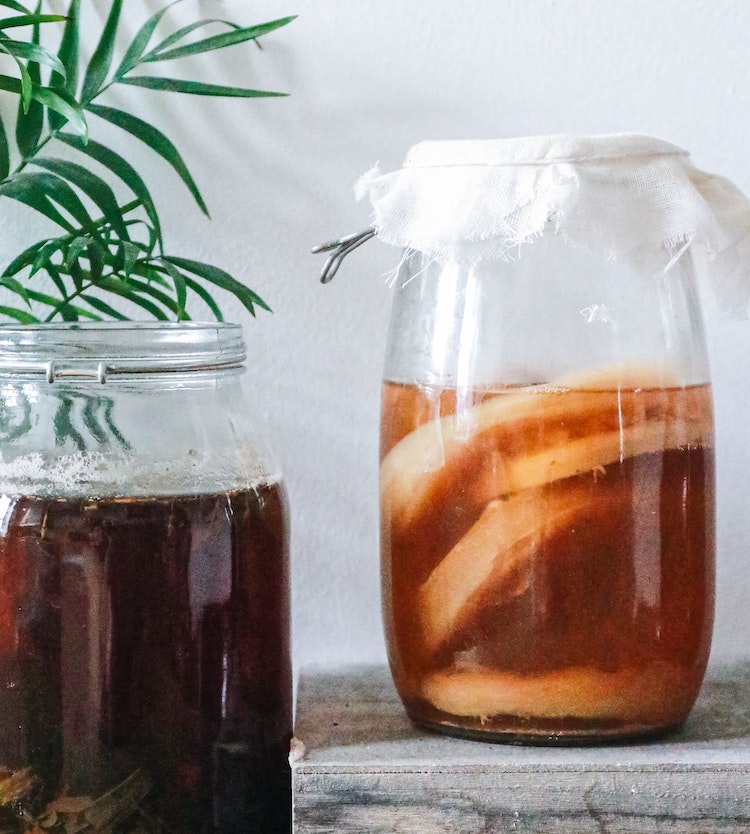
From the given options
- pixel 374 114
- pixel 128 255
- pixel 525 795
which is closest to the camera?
pixel 525 795

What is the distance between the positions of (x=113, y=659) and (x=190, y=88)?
34 centimetres

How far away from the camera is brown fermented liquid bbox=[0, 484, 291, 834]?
1.68 feet

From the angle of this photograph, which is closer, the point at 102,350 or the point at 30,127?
the point at 102,350

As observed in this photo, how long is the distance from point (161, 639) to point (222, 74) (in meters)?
0.39

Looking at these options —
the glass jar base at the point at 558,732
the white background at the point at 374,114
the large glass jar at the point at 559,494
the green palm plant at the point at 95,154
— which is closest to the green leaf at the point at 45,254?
the green palm plant at the point at 95,154

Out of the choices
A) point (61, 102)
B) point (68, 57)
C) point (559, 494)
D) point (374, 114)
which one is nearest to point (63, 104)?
point (61, 102)

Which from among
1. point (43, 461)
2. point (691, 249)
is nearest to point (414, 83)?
point (691, 249)

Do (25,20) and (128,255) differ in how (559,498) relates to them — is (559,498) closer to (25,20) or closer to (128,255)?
(128,255)

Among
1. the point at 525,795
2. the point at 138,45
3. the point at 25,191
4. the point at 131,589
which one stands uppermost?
the point at 138,45

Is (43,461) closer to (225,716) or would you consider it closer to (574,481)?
(225,716)

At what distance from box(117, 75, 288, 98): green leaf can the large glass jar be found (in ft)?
0.59

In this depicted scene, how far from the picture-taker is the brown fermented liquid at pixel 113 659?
512 millimetres

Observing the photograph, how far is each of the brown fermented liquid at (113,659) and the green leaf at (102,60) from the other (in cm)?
28

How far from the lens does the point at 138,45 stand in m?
0.66
